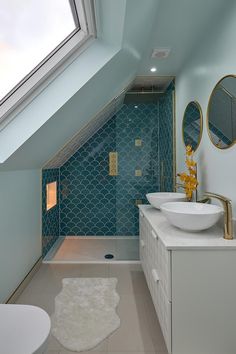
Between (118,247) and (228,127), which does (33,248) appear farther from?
(228,127)

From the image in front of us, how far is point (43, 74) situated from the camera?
4.78 ft

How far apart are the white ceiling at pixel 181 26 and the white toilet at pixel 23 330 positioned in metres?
2.15

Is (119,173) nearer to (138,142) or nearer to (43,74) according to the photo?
(138,142)

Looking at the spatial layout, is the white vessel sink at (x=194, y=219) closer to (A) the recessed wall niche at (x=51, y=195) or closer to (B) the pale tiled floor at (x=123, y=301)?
(B) the pale tiled floor at (x=123, y=301)

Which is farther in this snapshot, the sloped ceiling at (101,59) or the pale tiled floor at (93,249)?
the pale tiled floor at (93,249)

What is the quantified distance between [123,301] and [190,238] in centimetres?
103

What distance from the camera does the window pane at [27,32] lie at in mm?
1190

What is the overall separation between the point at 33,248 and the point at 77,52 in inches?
80.8

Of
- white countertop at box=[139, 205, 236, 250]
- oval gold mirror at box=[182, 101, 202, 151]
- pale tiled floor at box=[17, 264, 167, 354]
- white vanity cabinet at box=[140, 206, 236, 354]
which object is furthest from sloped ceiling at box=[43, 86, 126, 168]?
white vanity cabinet at box=[140, 206, 236, 354]

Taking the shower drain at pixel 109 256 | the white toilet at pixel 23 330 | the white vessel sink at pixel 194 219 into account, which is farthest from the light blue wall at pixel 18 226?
the white vessel sink at pixel 194 219

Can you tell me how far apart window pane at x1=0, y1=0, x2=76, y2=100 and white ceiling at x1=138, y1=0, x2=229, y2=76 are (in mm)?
778

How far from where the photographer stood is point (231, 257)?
1.18m

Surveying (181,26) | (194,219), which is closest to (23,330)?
(194,219)

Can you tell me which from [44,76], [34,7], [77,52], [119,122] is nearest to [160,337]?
[44,76]
